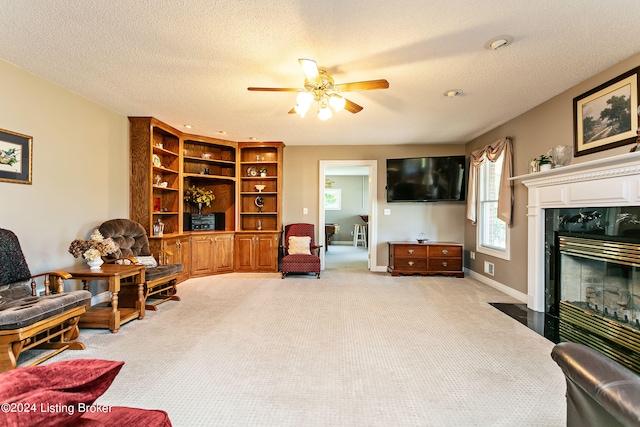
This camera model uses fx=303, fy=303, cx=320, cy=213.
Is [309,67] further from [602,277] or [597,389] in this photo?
[602,277]

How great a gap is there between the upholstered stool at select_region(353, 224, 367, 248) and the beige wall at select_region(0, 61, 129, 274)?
7644 mm

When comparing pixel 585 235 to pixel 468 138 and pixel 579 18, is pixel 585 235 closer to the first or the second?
pixel 579 18

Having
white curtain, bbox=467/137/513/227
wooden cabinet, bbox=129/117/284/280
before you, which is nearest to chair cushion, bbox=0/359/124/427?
wooden cabinet, bbox=129/117/284/280

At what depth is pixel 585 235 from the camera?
2.96 meters

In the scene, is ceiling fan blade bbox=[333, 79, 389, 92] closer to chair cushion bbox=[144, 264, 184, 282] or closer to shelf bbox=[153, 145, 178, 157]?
chair cushion bbox=[144, 264, 184, 282]

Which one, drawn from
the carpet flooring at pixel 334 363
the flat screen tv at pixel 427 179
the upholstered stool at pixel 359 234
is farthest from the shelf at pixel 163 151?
the upholstered stool at pixel 359 234

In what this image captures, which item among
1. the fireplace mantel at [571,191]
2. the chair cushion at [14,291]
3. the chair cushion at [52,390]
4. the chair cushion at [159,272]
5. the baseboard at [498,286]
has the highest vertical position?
the fireplace mantel at [571,191]

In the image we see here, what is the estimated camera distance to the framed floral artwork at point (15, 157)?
9.04 feet

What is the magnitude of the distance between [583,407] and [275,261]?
5.01 m

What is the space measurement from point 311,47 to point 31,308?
9.33ft

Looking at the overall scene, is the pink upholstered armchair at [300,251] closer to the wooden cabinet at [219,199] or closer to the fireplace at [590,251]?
the wooden cabinet at [219,199]

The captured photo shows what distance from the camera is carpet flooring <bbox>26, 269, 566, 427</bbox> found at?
177cm

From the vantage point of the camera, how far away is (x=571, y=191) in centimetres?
305

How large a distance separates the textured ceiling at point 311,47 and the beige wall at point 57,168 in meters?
0.21
